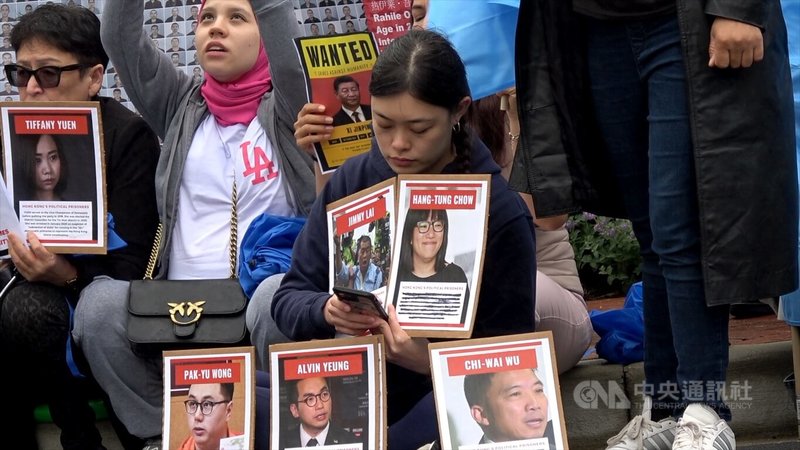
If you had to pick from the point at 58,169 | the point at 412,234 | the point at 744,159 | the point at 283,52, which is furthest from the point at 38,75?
the point at 744,159

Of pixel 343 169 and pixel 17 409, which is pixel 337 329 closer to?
pixel 343 169

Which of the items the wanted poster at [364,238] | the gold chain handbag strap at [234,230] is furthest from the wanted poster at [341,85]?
the wanted poster at [364,238]

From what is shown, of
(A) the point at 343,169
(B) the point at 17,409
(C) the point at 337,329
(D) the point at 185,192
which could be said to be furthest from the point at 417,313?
(B) the point at 17,409

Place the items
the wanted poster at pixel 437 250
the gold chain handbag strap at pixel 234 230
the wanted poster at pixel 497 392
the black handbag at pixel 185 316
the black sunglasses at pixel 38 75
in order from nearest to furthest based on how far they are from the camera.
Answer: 1. the wanted poster at pixel 497 392
2. the wanted poster at pixel 437 250
3. the black handbag at pixel 185 316
4. the gold chain handbag strap at pixel 234 230
5. the black sunglasses at pixel 38 75

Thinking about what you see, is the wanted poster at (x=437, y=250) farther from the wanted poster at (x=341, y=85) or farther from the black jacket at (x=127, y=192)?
the black jacket at (x=127, y=192)

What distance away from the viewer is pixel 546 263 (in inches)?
161

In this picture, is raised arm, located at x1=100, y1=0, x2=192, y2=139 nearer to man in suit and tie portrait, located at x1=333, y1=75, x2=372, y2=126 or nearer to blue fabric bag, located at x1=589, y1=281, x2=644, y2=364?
man in suit and tie portrait, located at x1=333, y1=75, x2=372, y2=126

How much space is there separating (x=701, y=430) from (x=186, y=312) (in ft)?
5.38

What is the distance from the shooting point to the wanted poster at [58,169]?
398 cm

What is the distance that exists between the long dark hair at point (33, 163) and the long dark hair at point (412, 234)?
1339mm

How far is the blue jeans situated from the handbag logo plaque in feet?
4.63

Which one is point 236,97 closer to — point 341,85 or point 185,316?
→ point 341,85

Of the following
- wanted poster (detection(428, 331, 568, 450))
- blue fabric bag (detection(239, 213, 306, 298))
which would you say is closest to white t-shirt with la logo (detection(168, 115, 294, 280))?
blue fabric bag (detection(239, 213, 306, 298))

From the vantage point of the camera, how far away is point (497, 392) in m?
3.03
